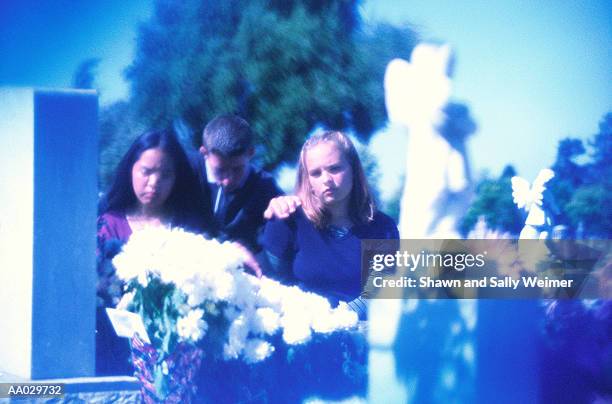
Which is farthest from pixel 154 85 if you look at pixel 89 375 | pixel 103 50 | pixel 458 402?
pixel 458 402

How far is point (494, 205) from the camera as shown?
118 inches

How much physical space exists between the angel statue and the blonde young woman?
465 mm

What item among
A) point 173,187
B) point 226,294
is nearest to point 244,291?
point 226,294

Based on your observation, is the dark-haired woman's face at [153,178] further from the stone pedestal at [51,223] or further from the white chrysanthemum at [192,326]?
the white chrysanthemum at [192,326]

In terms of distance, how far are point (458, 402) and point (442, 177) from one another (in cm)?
80

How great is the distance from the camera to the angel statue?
9.86ft

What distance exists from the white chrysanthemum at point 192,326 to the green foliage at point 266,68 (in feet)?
1.83

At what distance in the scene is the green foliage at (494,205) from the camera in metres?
2.98

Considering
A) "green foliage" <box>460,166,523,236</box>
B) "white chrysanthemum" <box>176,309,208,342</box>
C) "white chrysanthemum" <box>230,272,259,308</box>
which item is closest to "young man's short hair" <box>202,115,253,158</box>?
"white chrysanthemum" <box>230,272,259,308</box>

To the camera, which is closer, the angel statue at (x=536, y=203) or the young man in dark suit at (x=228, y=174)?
the young man in dark suit at (x=228, y=174)

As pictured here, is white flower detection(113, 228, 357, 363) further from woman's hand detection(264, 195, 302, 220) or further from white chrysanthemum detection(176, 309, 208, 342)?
woman's hand detection(264, 195, 302, 220)

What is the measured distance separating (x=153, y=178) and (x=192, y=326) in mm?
519

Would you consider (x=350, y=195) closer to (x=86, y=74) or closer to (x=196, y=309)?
(x=196, y=309)

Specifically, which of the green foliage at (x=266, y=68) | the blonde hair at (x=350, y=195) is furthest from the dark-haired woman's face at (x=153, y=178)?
the blonde hair at (x=350, y=195)
